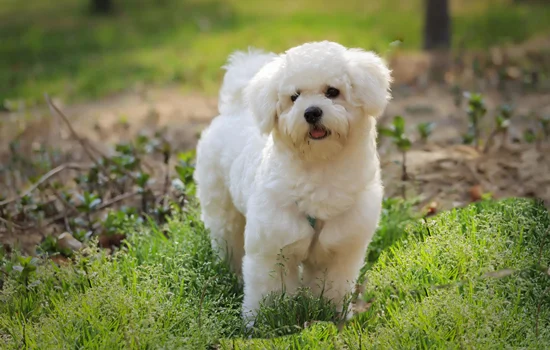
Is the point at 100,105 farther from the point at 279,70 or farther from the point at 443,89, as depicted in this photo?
the point at 279,70

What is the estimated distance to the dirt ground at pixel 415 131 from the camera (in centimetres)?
572

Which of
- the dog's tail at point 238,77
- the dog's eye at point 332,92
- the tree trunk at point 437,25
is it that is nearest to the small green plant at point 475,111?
the dog's tail at point 238,77

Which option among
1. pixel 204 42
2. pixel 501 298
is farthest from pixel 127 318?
pixel 204 42

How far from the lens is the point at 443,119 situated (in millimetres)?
8133

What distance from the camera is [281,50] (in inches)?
465

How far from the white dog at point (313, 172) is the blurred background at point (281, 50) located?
4.39ft

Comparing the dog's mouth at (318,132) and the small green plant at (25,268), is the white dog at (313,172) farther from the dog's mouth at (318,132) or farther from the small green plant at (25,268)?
the small green plant at (25,268)

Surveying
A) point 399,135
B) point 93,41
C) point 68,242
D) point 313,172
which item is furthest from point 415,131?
point 93,41

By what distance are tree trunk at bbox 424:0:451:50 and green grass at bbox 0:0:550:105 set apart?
844 mm

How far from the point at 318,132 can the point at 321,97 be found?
0.61 feet

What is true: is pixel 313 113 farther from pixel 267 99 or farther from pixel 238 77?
pixel 238 77

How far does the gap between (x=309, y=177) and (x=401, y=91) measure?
5537 millimetres

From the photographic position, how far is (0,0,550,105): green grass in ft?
37.6

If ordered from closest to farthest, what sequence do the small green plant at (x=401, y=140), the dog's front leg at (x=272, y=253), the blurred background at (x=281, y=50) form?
the dog's front leg at (x=272, y=253) < the small green plant at (x=401, y=140) < the blurred background at (x=281, y=50)
